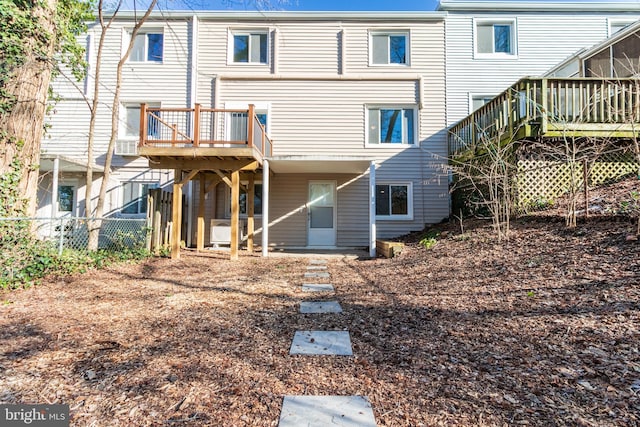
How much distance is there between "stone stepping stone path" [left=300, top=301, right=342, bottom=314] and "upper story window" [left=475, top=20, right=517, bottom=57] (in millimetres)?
10364

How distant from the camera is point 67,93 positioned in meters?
10.0

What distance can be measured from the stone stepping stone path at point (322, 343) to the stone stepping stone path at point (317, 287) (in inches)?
65.6

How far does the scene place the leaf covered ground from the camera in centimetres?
173

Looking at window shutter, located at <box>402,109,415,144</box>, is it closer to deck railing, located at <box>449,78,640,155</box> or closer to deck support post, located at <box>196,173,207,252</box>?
deck railing, located at <box>449,78,640,155</box>

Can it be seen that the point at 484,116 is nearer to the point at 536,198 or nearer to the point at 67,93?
the point at 536,198

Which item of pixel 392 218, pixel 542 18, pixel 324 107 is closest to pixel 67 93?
pixel 324 107

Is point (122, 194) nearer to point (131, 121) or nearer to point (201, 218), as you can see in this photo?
point (131, 121)

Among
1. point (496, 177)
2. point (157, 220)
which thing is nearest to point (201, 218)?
point (157, 220)

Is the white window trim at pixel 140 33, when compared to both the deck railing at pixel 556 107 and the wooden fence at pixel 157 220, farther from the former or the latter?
the deck railing at pixel 556 107

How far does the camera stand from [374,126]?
10328mm

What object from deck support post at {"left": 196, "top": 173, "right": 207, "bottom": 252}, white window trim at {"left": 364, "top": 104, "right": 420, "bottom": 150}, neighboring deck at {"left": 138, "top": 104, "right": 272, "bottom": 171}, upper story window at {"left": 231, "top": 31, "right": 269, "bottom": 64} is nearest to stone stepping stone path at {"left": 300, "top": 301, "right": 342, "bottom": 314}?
neighboring deck at {"left": 138, "top": 104, "right": 272, "bottom": 171}

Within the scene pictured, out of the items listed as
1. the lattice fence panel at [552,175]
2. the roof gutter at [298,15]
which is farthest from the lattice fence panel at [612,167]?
the roof gutter at [298,15]

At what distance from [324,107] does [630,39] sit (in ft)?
26.5

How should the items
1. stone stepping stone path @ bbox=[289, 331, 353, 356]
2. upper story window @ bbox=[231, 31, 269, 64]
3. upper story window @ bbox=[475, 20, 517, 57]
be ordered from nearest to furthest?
stone stepping stone path @ bbox=[289, 331, 353, 356] → upper story window @ bbox=[231, 31, 269, 64] → upper story window @ bbox=[475, 20, 517, 57]
